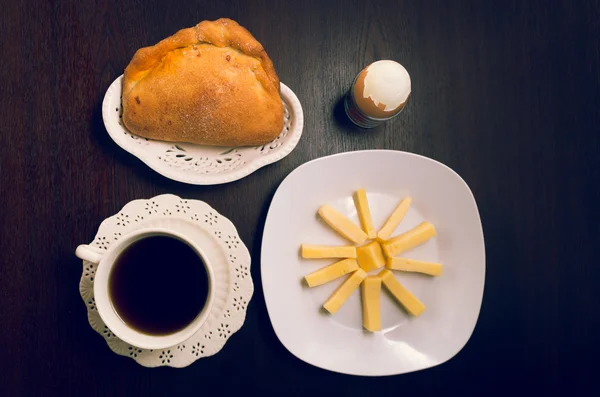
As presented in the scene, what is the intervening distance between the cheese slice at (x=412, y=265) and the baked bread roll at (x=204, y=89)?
0.30 m

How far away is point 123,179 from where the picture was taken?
0.72m

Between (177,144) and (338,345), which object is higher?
(177,144)

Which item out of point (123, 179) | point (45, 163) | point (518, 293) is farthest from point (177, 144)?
point (518, 293)

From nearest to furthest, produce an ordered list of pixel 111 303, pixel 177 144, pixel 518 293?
pixel 111 303, pixel 177 144, pixel 518 293

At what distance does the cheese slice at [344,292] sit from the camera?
73 cm

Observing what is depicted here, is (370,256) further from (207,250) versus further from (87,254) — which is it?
(87,254)

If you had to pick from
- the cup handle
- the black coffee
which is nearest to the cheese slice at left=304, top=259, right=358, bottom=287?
the black coffee

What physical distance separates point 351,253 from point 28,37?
656 mm

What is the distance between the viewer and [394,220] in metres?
0.74

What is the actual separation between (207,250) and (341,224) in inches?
9.0

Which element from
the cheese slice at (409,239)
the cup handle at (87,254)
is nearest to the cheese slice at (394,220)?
the cheese slice at (409,239)

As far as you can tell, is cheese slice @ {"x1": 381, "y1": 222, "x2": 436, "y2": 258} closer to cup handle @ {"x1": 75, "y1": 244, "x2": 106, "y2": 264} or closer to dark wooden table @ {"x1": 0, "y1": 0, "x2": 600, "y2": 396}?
dark wooden table @ {"x1": 0, "y1": 0, "x2": 600, "y2": 396}

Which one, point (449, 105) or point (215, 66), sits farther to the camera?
point (449, 105)

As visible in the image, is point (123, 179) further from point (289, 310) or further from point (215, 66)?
point (289, 310)
